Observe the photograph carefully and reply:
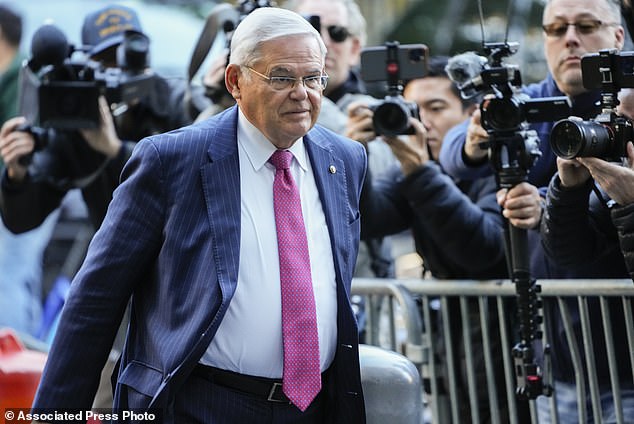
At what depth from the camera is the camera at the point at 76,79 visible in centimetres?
575

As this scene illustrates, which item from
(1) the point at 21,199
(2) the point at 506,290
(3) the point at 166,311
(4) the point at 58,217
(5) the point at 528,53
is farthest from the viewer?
(5) the point at 528,53

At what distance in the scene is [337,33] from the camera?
588 centimetres

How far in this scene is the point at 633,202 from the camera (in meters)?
3.77

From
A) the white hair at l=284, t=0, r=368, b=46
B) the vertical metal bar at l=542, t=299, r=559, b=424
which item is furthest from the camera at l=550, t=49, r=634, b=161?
the white hair at l=284, t=0, r=368, b=46

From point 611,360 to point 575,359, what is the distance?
0.15 meters

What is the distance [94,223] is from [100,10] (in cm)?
120

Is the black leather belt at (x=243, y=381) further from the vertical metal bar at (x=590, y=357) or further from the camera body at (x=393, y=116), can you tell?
the camera body at (x=393, y=116)

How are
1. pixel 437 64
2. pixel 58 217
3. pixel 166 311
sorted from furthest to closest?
pixel 58 217 < pixel 437 64 < pixel 166 311

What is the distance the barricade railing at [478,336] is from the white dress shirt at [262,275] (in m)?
1.18

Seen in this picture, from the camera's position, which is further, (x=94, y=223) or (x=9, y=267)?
(x=9, y=267)

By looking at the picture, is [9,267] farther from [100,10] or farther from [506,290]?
[506,290]

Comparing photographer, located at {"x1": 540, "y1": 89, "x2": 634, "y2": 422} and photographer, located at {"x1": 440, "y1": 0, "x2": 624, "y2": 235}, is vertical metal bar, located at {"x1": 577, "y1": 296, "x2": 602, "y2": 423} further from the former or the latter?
photographer, located at {"x1": 440, "y1": 0, "x2": 624, "y2": 235}

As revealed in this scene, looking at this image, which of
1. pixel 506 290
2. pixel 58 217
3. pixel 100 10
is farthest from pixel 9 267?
pixel 506 290

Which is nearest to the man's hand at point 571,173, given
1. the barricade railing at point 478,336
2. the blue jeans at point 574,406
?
the barricade railing at point 478,336
